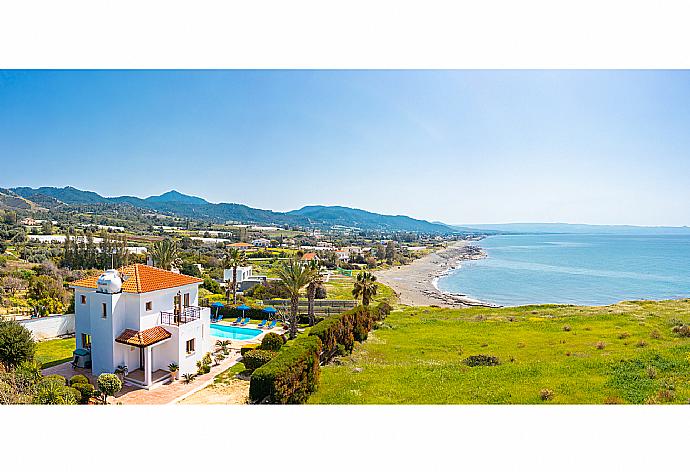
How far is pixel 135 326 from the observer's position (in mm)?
8492

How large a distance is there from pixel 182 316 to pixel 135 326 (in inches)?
49.8

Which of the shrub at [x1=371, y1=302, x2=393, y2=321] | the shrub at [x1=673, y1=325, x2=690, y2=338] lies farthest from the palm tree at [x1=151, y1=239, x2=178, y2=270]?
the shrub at [x1=673, y1=325, x2=690, y2=338]

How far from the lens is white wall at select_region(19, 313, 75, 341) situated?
1116cm

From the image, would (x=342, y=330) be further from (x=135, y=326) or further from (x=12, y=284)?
(x=12, y=284)

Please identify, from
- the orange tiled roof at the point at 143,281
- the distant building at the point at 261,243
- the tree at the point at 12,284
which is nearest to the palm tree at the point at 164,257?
the tree at the point at 12,284

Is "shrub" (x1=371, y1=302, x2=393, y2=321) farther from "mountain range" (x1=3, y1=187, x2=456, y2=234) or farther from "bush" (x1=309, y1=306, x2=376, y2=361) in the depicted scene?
"mountain range" (x1=3, y1=187, x2=456, y2=234)

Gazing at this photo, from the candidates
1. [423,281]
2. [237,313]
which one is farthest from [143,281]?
[423,281]

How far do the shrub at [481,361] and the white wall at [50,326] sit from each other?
12.0 meters

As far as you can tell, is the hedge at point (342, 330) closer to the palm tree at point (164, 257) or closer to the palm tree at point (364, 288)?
the palm tree at point (364, 288)
